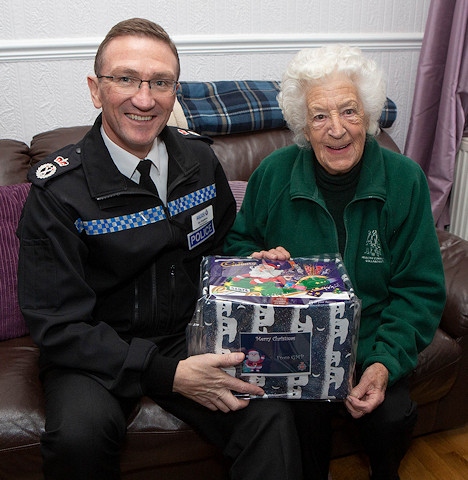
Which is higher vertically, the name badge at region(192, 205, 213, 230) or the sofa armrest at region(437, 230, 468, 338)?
the name badge at region(192, 205, 213, 230)

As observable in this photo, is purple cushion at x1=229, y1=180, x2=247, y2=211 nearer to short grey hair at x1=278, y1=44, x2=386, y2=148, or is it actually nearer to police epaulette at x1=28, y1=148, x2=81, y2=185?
short grey hair at x1=278, y1=44, x2=386, y2=148

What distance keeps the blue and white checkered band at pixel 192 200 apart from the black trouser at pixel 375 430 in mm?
548

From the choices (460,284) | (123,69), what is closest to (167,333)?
(123,69)

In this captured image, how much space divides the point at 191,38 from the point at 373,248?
4.12 ft

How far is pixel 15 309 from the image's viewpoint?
167 centimetres

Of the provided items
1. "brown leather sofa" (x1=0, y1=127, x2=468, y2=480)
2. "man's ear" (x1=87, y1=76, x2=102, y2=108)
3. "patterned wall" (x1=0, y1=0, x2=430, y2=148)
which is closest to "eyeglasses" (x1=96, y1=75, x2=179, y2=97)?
"man's ear" (x1=87, y1=76, x2=102, y2=108)

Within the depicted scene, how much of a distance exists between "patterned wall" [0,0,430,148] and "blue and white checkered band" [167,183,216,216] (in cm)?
92

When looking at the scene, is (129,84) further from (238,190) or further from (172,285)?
(238,190)

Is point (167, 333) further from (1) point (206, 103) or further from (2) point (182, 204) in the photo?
(1) point (206, 103)

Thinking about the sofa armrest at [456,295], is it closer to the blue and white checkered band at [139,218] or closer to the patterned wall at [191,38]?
the blue and white checkered band at [139,218]

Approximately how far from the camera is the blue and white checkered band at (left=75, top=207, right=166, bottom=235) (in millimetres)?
1353

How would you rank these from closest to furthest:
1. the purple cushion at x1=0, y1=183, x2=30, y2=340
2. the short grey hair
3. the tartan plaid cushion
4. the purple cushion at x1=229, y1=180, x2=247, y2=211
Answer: the short grey hair
the purple cushion at x1=0, y1=183, x2=30, y2=340
the purple cushion at x1=229, y1=180, x2=247, y2=211
the tartan plaid cushion

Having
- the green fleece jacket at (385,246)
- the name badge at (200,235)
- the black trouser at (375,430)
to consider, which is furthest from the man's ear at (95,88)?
the black trouser at (375,430)

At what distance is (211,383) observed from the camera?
1.29m
